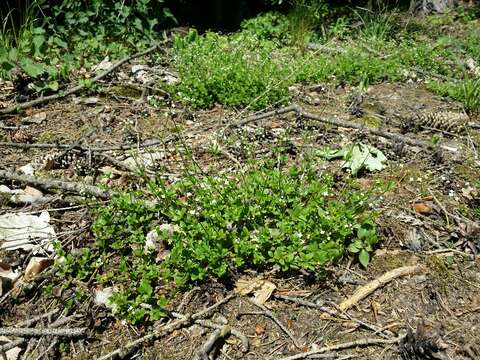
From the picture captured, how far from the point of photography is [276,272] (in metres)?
2.74

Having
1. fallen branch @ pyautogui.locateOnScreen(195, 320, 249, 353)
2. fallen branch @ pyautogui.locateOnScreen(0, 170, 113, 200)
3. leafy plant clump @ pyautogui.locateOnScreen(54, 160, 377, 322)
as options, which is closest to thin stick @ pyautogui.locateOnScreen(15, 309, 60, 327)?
leafy plant clump @ pyautogui.locateOnScreen(54, 160, 377, 322)

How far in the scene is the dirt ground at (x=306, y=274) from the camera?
93.1 inches

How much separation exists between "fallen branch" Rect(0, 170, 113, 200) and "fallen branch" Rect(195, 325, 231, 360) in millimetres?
1227

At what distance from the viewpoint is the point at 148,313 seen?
7.96 ft

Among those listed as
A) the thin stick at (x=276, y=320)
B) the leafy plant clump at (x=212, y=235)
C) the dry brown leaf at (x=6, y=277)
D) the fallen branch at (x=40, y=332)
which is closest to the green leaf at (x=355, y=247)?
the leafy plant clump at (x=212, y=235)

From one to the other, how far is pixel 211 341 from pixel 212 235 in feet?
1.95

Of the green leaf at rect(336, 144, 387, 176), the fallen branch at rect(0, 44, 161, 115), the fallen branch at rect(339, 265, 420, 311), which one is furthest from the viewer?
the fallen branch at rect(0, 44, 161, 115)

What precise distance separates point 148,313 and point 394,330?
1.28 meters

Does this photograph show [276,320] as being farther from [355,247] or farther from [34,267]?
[34,267]

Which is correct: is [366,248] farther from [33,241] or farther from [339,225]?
[33,241]

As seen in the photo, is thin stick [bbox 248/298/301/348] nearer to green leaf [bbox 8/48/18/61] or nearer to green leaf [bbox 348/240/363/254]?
green leaf [bbox 348/240/363/254]

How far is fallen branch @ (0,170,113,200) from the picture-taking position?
315cm

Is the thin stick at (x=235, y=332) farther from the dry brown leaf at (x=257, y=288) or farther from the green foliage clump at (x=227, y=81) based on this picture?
the green foliage clump at (x=227, y=81)

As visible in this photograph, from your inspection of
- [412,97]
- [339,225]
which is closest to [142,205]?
[339,225]
